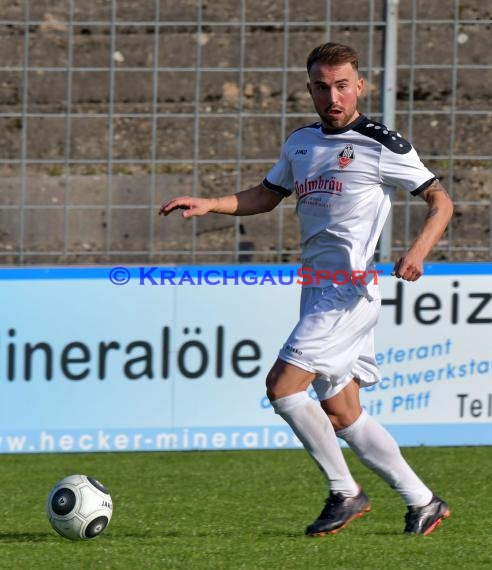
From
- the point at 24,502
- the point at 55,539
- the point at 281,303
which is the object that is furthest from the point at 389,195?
the point at 281,303

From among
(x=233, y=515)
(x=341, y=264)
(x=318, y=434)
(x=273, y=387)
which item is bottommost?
(x=233, y=515)

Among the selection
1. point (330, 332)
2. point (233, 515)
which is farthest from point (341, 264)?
point (233, 515)

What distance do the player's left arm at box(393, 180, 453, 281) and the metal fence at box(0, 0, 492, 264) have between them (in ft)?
10.6

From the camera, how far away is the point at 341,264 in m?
5.09

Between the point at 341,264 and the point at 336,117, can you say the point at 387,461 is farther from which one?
the point at 336,117

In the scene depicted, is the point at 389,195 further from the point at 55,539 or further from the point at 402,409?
the point at 402,409

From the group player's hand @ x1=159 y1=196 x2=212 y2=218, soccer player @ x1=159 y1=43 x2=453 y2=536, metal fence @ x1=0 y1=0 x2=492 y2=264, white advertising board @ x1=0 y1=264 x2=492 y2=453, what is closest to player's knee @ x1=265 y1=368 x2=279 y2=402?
soccer player @ x1=159 y1=43 x2=453 y2=536

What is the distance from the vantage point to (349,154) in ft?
16.7

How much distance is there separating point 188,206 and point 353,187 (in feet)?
2.06

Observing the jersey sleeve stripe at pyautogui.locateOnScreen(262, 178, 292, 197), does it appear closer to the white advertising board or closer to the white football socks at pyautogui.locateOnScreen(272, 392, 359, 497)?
the white football socks at pyautogui.locateOnScreen(272, 392, 359, 497)

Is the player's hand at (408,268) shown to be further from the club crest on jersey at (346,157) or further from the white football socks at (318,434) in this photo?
the white football socks at (318,434)

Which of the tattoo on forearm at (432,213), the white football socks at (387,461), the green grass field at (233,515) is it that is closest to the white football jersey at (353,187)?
the tattoo on forearm at (432,213)

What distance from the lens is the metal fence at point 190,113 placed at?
841 centimetres

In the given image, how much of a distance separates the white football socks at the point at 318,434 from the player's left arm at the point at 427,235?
2.16 ft
